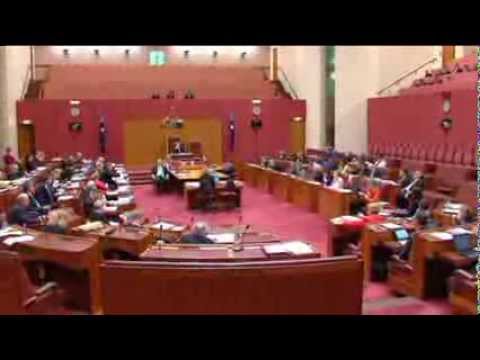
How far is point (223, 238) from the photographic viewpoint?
21.1 ft

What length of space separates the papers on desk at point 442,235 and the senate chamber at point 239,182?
0.11ft

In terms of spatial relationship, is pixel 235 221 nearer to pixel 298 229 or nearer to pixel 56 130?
pixel 298 229

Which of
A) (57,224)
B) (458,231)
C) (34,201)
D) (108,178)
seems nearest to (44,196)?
(34,201)

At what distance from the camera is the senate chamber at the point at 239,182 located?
4.69 m

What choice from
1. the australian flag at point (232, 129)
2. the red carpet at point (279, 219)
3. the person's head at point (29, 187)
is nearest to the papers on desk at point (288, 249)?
the red carpet at point (279, 219)

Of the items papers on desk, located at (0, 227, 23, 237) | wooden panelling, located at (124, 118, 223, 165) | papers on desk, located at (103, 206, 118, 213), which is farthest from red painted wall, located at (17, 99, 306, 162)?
papers on desk, located at (0, 227, 23, 237)

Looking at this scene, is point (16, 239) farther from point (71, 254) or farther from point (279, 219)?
point (279, 219)

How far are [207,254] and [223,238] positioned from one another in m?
1.20

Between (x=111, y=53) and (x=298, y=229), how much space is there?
17846mm

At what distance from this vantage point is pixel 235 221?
40.5 feet

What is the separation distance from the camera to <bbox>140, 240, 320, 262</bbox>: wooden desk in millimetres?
4980

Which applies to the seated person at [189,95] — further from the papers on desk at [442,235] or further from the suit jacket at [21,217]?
the papers on desk at [442,235]

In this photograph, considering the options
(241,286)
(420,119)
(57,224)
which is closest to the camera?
(241,286)
